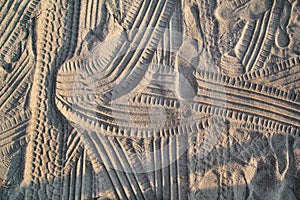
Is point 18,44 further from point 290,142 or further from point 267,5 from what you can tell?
point 290,142

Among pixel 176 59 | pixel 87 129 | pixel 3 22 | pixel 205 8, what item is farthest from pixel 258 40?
pixel 3 22

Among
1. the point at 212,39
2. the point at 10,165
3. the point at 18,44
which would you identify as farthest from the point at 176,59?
the point at 10,165

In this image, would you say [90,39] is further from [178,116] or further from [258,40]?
[258,40]

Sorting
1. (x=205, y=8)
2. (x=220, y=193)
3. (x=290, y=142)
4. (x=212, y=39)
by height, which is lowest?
(x=220, y=193)

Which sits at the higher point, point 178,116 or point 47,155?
point 178,116

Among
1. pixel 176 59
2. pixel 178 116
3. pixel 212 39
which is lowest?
pixel 178 116

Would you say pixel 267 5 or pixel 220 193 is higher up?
pixel 267 5
